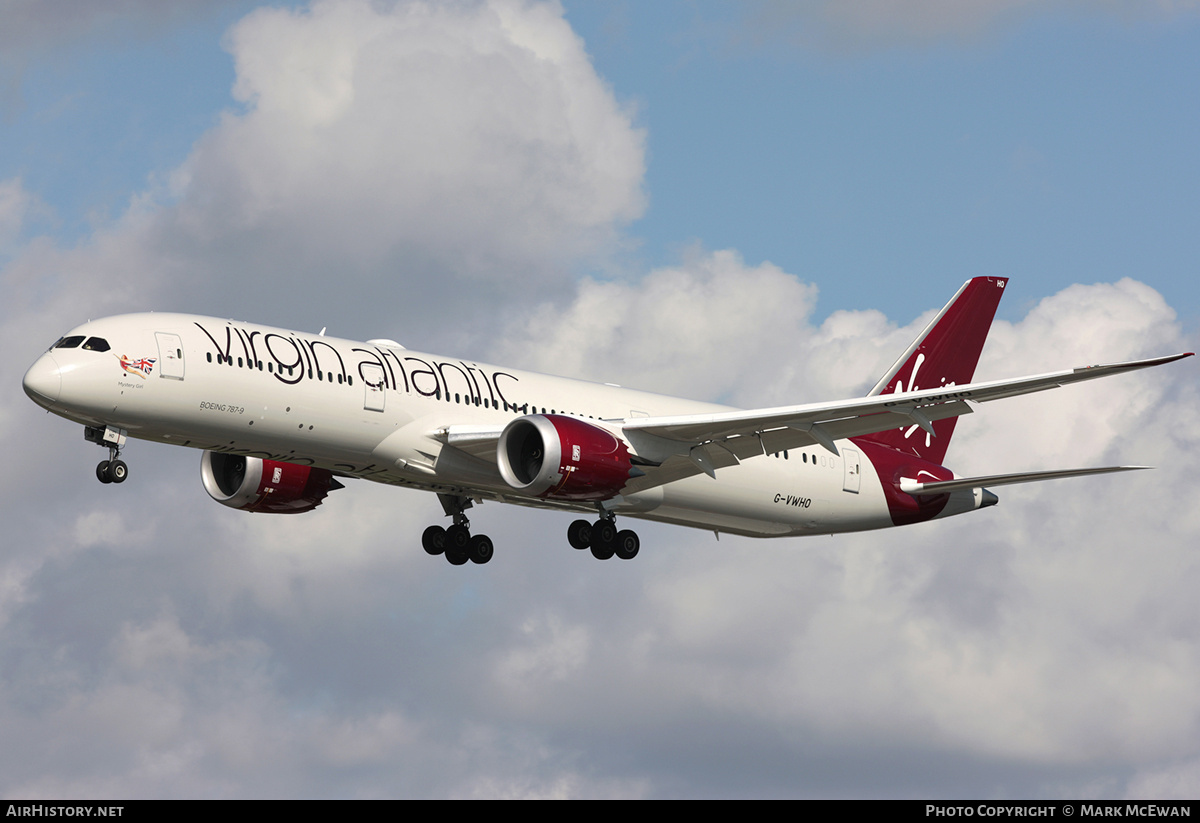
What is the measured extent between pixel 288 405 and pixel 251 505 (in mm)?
9332

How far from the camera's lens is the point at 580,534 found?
139ft

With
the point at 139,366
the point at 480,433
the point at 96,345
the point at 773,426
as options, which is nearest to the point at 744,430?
the point at 773,426

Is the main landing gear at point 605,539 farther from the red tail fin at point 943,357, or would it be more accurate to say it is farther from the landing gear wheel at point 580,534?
the red tail fin at point 943,357

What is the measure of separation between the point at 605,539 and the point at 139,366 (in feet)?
44.7

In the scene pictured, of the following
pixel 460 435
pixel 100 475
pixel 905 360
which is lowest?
pixel 100 475

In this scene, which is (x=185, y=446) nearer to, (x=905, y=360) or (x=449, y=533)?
(x=449, y=533)

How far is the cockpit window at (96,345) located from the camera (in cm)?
3453

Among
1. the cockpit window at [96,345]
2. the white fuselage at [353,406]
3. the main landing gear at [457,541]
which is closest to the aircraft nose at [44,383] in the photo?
the white fuselage at [353,406]

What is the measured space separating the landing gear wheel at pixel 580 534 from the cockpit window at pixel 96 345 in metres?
14.1

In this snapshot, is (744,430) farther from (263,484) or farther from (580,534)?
(263,484)

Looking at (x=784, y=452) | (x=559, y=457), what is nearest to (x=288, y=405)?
(x=559, y=457)

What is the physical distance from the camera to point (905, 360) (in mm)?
50625

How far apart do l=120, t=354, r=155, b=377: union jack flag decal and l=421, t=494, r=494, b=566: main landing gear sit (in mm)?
12619

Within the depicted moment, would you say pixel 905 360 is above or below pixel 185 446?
above
